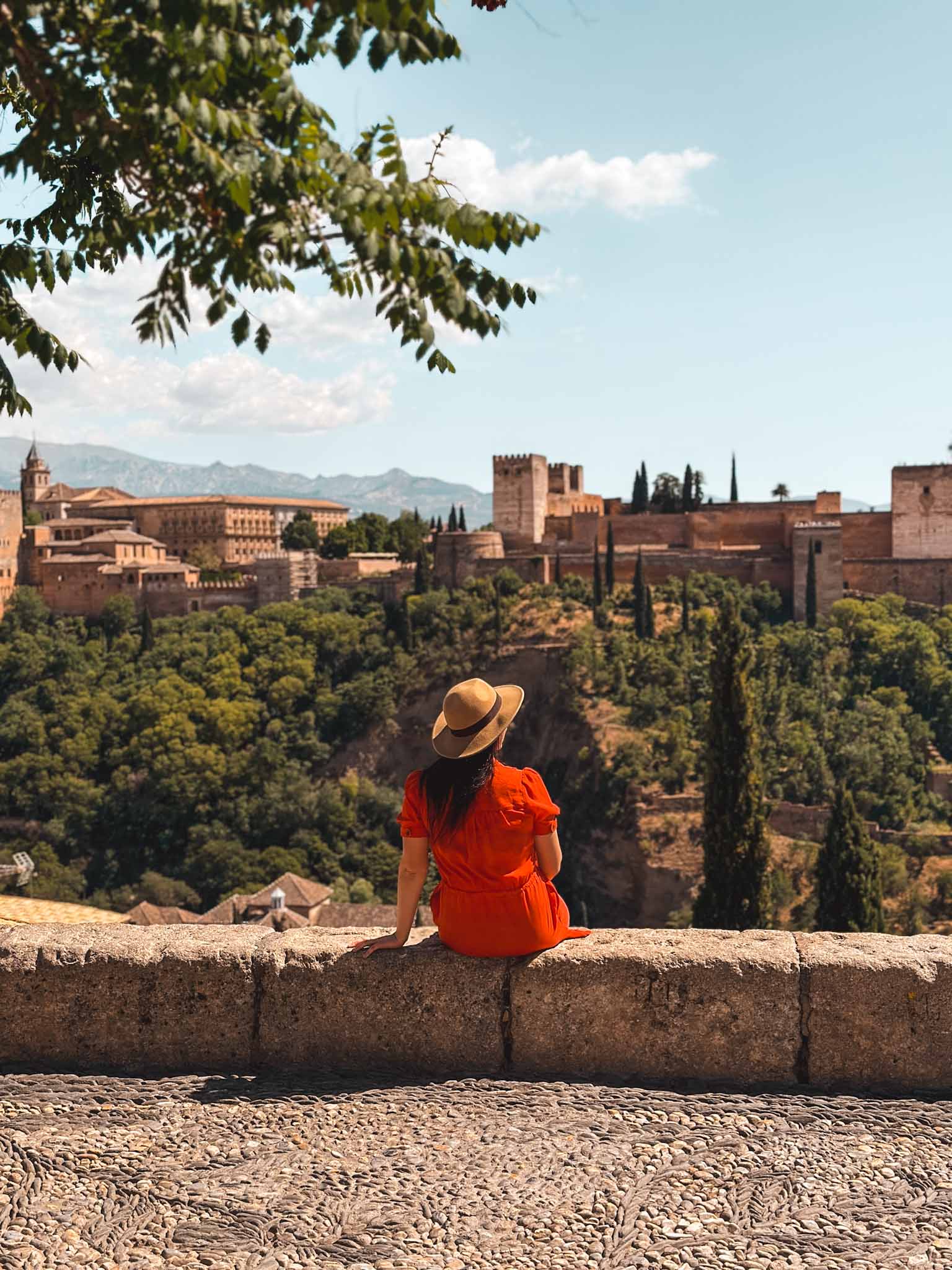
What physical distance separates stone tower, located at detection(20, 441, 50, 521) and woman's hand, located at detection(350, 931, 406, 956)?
3063 inches

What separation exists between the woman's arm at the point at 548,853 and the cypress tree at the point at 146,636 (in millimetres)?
47018

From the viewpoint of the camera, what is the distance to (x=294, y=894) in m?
27.3

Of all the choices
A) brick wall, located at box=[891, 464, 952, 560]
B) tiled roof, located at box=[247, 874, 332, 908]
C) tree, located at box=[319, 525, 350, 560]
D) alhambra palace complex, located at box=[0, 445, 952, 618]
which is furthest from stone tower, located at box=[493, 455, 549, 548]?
tiled roof, located at box=[247, 874, 332, 908]

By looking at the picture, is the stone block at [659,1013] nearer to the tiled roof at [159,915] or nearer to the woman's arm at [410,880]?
the woman's arm at [410,880]

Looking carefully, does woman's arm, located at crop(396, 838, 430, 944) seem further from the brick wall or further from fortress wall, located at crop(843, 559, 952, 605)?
the brick wall

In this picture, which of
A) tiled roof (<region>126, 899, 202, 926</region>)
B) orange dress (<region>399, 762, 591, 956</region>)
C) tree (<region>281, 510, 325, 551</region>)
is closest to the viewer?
orange dress (<region>399, 762, 591, 956</region>)

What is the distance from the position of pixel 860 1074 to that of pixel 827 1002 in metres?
0.27

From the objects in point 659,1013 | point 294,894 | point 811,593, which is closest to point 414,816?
point 659,1013

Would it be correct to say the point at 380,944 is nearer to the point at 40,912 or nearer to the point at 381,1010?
the point at 381,1010

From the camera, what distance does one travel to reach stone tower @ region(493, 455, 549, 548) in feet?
176

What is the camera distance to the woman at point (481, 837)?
13.5 ft

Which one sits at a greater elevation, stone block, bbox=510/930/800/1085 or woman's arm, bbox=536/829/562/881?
woman's arm, bbox=536/829/562/881

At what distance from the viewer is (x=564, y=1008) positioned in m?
4.13

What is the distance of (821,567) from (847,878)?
27.8 m
